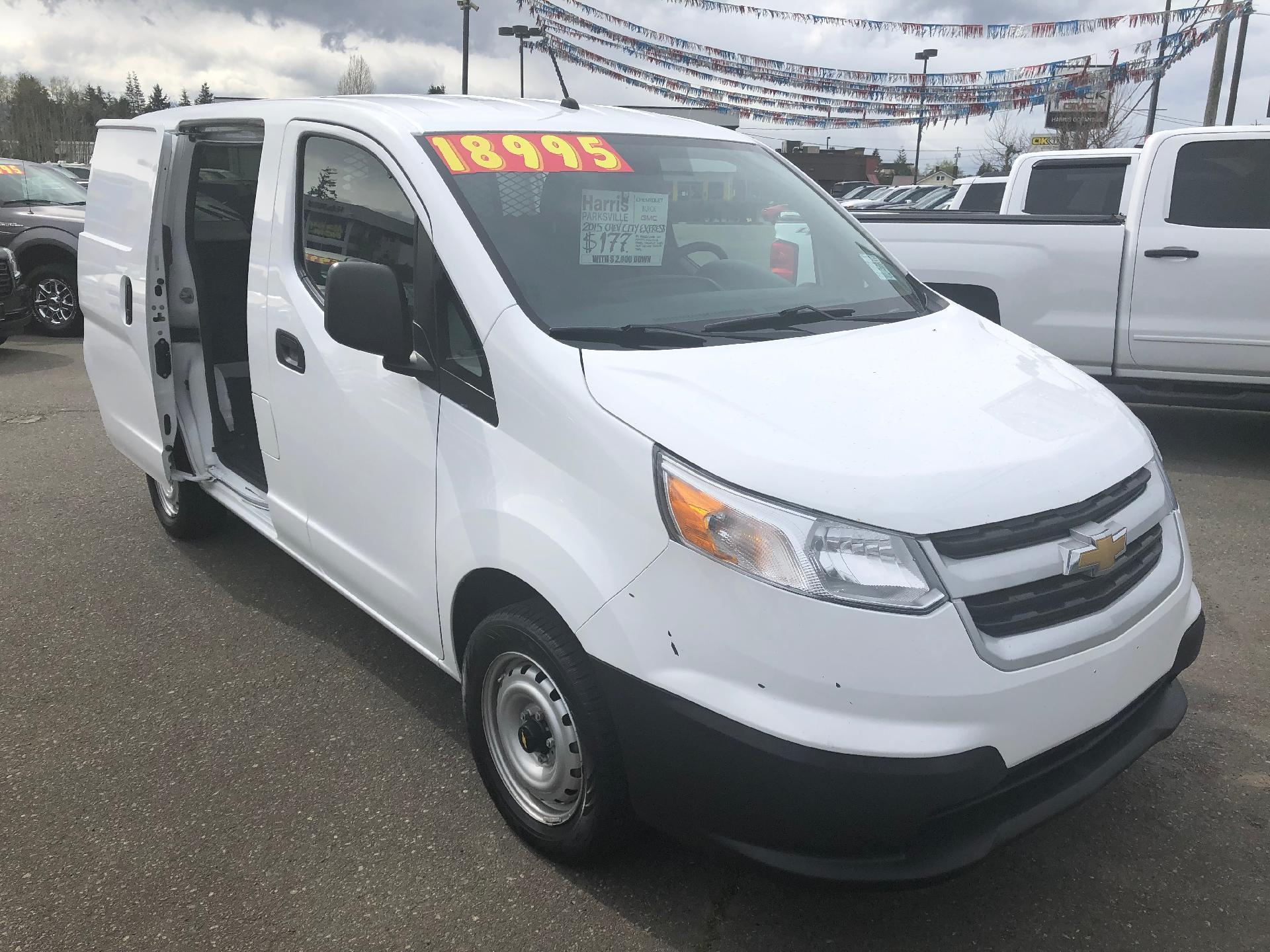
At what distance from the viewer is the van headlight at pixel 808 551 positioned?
76.2 inches

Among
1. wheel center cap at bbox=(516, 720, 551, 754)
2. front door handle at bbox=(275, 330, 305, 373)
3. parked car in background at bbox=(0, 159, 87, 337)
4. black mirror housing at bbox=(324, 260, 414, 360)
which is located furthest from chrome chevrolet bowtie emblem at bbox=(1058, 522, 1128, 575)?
parked car in background at bbox=(0, 159, 87, 337)

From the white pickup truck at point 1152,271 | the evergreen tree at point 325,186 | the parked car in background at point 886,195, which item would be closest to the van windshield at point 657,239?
the evergreen tree at point 325,186

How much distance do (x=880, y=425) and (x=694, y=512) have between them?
0.50 metres

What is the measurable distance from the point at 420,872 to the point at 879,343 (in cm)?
186

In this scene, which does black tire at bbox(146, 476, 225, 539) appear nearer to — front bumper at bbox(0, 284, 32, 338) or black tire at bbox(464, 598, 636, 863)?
black tire at bbox(464, 598, 636, 863)

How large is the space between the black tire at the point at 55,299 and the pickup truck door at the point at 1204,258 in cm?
1071

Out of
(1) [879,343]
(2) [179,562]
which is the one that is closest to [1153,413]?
(1) [879,343]

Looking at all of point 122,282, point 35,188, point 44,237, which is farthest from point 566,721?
point 35,188

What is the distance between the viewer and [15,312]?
9.88m

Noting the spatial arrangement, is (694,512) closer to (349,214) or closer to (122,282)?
(349,214)

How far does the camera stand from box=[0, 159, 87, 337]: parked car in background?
Answer: 11000 millimetres

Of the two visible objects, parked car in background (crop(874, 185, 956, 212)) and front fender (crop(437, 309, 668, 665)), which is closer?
front fender (crop(437, 309, 668, 665))

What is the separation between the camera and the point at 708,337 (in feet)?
8.41

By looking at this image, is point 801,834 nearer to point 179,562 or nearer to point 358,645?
point 358,645
